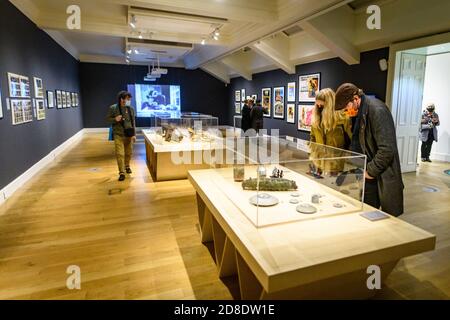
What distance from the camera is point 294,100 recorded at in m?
8.66

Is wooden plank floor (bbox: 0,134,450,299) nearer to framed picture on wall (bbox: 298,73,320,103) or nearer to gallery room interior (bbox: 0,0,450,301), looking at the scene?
gallery room interior (bbox: 0,0,450,301)

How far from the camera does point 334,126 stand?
2432mm

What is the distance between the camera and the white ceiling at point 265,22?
4695mm

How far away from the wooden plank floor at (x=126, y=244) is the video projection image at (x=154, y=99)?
29.0 ft

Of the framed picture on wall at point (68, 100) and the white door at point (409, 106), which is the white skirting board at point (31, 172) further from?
the white door at point (409, 106)

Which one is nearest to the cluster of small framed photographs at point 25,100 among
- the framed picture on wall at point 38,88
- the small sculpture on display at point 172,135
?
the framed picture on wall at point 38,88

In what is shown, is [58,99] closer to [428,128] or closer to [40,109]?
[40,109]

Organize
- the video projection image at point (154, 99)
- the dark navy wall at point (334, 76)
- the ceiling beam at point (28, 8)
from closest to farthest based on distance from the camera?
the ceiling beam at point (28, 8) → the dark navy wall at point (334, 76) → the video projection image at point (154, 99)

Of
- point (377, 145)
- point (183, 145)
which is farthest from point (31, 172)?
point (377, 145)

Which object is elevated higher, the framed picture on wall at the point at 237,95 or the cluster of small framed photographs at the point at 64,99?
the framed picture on wall at the point at 237,95

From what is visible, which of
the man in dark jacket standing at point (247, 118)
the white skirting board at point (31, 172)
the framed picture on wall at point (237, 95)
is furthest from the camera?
the framed picture on wall at point (237, 95)

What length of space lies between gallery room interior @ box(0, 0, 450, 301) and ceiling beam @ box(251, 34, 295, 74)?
4cm

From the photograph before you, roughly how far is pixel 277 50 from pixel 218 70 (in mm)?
6022
